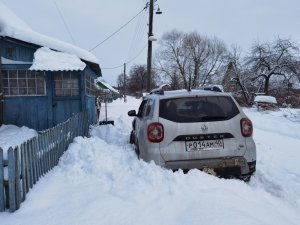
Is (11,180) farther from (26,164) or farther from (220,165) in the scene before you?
(220,165)

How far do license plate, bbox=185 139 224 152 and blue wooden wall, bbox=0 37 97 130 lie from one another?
7208 millimetres

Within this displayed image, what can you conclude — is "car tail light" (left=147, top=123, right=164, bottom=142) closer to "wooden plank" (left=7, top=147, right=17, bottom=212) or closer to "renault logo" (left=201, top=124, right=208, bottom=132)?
"renault logo" (left=201, top=124, right=208, bottom=132)

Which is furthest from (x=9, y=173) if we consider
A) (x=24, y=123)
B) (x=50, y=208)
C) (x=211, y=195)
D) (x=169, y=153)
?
(x=24, y=123)

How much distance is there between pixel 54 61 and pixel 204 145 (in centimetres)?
679

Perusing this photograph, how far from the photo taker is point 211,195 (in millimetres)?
3809

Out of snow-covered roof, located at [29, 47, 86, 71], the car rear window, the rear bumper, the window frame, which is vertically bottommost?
the rear bumper

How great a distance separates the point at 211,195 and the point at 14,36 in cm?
875

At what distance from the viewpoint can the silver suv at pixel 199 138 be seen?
461 centimetres

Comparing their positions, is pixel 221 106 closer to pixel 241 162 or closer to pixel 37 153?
pixel 241 162

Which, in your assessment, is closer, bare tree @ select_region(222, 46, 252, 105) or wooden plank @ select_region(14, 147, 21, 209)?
wooden plank @ select_region(14, 147, 21, 209)

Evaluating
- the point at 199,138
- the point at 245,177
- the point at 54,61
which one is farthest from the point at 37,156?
the point at 54,61

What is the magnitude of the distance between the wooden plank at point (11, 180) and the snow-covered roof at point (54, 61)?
6.17 meters

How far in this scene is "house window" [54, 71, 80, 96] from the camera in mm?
10930

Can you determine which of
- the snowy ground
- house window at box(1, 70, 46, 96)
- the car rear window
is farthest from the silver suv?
house window at box(1, 70, 46, 96)
